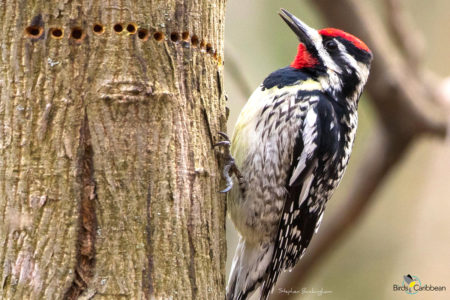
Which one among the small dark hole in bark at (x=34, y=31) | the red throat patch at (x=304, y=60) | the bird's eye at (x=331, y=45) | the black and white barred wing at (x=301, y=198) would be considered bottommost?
the black and white barred wing at (x=301, y=198)

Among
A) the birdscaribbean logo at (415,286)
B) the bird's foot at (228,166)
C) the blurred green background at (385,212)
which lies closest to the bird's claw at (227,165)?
the bird's foot at (228,166)

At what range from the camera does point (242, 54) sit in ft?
19.8

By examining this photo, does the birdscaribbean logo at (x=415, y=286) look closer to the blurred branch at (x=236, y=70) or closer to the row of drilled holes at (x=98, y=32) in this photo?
the blurred branch at (x=236, y=70)

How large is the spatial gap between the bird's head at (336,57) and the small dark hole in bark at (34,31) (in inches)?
56.4

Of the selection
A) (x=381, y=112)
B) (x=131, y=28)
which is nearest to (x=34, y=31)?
(x=131, y=28)

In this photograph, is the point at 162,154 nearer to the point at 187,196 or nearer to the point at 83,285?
the point at 187,196

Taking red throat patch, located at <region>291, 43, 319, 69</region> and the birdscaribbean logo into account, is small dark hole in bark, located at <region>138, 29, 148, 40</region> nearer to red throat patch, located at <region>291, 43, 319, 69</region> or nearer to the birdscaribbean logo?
red throat patch, located at <region>291, 43, 319, 69</region>

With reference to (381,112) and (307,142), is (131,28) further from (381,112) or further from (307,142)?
(381,112)

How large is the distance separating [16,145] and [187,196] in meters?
0.57

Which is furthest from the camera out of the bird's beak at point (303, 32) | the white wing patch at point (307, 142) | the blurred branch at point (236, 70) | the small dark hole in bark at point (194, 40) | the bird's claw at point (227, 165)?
the blurred branch at point (236, 70)

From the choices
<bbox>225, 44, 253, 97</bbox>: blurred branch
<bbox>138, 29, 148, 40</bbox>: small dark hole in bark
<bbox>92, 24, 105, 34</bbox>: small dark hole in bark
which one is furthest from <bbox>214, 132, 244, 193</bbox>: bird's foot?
<bbox>225, 44, 253, 97</bbox>: blurred branch

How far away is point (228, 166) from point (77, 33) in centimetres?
88

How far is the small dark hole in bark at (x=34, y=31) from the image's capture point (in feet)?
6.33

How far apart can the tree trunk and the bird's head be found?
1.22 meters
